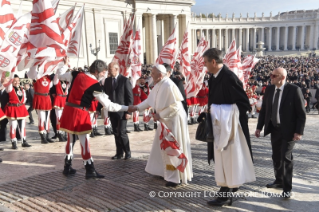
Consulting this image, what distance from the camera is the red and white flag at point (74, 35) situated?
731cm

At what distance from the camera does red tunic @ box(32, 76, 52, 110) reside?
301 inches

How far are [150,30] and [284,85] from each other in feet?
117

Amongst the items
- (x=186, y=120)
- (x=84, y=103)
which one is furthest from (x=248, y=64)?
(x=84, y=103)

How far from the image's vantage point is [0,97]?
7.40 m

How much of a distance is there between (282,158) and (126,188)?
2.37 meters

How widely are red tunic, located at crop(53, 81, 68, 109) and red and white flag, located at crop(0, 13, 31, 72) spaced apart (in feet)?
9.81

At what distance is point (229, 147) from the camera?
3.94 m

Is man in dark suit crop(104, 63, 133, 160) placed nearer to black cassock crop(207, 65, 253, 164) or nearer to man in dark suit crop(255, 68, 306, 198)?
black cassock crop(207, 65, 253, 164)

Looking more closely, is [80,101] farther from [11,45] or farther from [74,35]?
[74,35]

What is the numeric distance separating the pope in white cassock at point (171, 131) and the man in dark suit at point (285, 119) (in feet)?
4.54

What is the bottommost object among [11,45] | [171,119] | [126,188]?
[126,188]

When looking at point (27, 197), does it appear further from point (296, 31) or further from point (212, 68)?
point (296, 31)

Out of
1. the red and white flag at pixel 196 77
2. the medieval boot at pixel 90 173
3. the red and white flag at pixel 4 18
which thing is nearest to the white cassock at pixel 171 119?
the medieval boot at pixel 90 173

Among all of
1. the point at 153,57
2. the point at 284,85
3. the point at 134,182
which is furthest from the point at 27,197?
the point at 153,57
